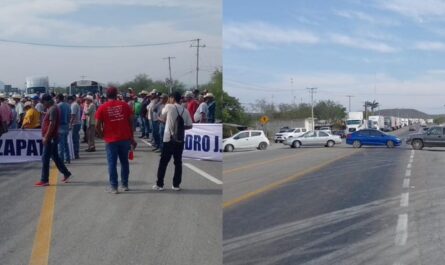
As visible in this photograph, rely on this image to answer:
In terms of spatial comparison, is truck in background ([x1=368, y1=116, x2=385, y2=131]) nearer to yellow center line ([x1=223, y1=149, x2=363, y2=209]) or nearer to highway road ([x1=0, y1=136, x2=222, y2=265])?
yellow center line ([x1=223, y1=149, x2=363, y2=209])

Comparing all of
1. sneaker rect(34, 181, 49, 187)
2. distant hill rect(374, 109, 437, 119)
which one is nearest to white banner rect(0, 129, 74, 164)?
sneaker rect(34, 181, 49, 187)

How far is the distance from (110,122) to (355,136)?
6.12 ft

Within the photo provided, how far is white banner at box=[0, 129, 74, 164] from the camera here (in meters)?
4.86

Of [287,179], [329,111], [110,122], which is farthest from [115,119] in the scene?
[329,111]

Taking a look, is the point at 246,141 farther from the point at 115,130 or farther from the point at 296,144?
the point at 115,130

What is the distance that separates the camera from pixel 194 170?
476 centimetres

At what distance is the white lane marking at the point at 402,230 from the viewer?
134 inches

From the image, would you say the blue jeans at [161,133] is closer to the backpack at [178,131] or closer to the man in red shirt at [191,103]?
the backpack at [178,131]

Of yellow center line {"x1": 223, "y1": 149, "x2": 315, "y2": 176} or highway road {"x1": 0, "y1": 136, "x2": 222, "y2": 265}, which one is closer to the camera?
yellow center line {"x1": 223, "y1": 149, "x2": 315, "y2": 176}

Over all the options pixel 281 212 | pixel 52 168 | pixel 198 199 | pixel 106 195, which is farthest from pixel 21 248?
pixel 281 212

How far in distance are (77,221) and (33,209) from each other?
1.16 ft

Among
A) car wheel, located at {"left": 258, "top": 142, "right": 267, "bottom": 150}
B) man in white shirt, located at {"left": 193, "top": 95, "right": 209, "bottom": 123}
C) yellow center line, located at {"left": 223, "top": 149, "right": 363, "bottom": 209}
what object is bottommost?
yellow center line, located at {"left": 223, "top": 149, "right": 363, "bottom": 209}

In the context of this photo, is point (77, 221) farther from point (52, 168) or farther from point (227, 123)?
point (227, 123)

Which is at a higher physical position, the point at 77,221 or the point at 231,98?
the point at 231,98
